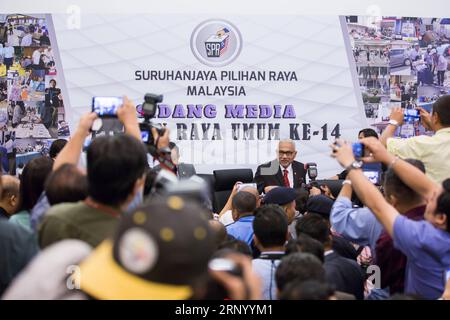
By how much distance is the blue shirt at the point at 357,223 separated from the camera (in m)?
2.69

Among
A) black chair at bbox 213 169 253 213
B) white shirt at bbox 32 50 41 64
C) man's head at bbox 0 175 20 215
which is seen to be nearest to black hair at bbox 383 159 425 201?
man's head at bbox 0 175 20 215

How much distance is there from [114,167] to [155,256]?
0.66 m

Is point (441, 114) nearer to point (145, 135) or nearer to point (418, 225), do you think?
point (418, 225)

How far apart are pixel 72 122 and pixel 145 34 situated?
1.04m

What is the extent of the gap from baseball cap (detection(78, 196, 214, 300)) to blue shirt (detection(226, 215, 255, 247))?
2399 millimetres

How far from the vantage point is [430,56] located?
21.6 ft

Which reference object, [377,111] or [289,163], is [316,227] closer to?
[289,163]

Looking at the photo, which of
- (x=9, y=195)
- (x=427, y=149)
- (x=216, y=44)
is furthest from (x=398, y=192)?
(x=216, y=44)

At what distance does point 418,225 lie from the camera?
215 centimetres

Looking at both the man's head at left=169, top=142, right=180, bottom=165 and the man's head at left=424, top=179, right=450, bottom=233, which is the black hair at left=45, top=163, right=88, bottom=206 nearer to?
the man's head at left=169, top=142, right=180, bottom=165

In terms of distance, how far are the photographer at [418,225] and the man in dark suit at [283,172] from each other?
3.17 meters

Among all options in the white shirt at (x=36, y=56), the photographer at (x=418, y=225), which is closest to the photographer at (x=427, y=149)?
the photographer at (x=418, y=225)

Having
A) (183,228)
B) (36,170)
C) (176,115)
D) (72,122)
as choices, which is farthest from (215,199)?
(183,228)

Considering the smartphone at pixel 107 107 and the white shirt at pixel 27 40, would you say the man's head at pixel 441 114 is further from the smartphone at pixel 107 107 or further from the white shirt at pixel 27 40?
the white shirt at pixel 27 40
